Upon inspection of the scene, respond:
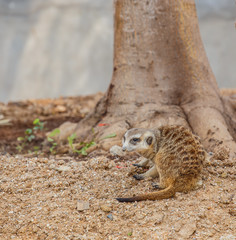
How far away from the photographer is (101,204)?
2.39 meters

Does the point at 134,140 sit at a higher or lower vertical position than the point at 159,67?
lower

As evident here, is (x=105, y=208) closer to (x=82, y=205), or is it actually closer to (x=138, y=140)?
(x=82, y=205)

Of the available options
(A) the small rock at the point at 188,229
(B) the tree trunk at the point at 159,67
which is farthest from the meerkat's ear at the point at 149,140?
(B) the tree trunk at the point at 159,67

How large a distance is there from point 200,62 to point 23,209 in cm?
257

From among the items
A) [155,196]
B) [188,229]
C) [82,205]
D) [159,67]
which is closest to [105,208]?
[82,205]

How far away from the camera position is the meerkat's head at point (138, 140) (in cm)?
263

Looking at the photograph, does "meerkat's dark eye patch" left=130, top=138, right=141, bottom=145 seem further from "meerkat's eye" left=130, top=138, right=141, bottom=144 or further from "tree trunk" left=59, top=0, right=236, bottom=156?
"tree trunk" left=59, top=0, right=236, bottom=156

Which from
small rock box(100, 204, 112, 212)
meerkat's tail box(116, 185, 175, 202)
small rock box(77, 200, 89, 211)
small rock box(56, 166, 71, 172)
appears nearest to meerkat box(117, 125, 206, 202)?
meerkat's tail box(116, 185, 175, 202)

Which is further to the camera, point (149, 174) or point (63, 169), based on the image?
point (63, 169)

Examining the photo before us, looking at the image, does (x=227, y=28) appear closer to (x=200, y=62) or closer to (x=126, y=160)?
(x=200, y=62)

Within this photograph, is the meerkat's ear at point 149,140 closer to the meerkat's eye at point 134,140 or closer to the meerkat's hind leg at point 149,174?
the meerkat's eye at point 134,140

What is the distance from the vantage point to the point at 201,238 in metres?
2.09

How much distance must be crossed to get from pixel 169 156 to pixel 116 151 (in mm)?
952

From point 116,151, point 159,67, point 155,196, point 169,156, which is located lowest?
point 116,151
